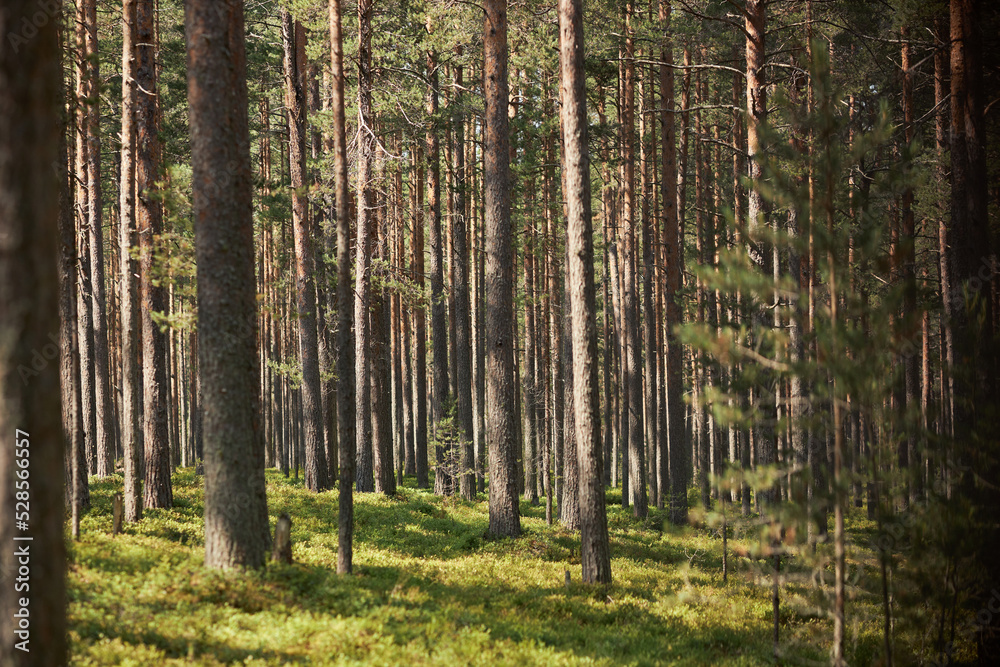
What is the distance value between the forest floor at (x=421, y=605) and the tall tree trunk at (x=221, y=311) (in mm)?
566

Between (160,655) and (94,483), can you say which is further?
(94,483)

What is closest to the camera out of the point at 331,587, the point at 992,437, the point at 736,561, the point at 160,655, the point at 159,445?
the point at 160,655

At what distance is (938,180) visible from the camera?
55.0 ft

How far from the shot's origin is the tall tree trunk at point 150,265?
11867 mm

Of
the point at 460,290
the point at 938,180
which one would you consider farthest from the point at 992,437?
the point at 460,290

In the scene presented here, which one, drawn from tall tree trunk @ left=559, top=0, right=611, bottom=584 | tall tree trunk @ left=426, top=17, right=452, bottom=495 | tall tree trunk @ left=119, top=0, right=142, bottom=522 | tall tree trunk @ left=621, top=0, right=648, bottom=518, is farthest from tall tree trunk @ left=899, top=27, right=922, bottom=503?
tall tree trunk @ left=426, top=17, right=452, bottom=495

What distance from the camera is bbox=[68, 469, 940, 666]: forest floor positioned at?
650 cm

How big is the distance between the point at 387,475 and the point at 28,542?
1641cm

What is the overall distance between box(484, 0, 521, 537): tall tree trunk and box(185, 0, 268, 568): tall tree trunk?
6212mm

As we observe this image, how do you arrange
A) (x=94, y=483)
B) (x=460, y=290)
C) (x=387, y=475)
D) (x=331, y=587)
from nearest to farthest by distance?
(x=331, y=587) < (x=94, y=483) < (x=387, y=475) < (x=460, y=290)

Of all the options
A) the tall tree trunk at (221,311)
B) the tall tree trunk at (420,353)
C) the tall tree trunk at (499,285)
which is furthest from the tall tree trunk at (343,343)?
the tall tree trunk at (420,353)

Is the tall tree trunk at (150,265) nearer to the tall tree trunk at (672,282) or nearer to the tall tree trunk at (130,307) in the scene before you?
the tall tree trunk at (130,307)

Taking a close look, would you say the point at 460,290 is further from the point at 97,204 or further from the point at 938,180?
the point at 938,180

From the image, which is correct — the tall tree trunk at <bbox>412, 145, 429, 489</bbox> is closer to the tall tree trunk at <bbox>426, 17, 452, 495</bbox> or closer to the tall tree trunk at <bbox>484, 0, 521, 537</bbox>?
the tall tree trunk at <bbox>426, 17, 452, 495</bbox>
